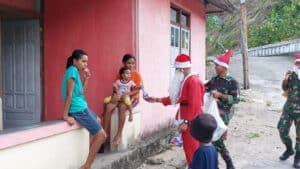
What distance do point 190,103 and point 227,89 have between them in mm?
913

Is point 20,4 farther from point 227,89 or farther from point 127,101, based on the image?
point 227,89

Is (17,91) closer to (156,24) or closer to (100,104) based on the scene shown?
(100,104)

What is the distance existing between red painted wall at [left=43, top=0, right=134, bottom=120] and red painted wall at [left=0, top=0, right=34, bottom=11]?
262 mm

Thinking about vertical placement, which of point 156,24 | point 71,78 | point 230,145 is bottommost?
point 230,145

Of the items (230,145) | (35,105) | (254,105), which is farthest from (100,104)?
(254,105)

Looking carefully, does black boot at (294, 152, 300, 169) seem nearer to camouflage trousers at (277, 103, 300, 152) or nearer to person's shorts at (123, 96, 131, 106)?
camouflage trousers at (277, 103, 300, 152)

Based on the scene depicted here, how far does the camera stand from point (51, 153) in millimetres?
4379

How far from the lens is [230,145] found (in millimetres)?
8391

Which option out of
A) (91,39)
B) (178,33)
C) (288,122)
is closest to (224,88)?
(288,122)

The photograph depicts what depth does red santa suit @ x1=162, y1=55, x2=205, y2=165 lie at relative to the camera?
4.90m

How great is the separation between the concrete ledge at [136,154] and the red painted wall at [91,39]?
3.26 feet

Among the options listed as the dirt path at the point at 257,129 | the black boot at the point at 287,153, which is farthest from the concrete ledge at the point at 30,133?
the black boot at the point at 287,153

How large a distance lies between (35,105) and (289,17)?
2481cm

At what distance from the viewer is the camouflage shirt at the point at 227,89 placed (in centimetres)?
561
